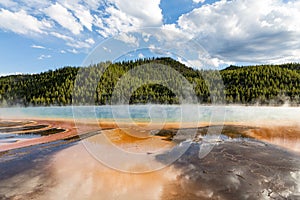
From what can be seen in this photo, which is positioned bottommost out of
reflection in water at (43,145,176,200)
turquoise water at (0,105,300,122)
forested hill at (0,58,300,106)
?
reflection in water at (43,145,176,200)

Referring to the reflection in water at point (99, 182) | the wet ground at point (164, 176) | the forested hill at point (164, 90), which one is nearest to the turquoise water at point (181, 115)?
the forested hill at point (164, 90)

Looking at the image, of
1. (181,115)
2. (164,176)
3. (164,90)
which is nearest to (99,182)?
(164,176)

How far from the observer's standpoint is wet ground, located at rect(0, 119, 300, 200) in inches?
258

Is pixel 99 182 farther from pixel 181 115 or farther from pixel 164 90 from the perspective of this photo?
pixel 164 90

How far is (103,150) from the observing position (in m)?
11.6

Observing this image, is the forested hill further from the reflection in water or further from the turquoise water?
the reflection in water

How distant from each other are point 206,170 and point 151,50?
17.2 feet

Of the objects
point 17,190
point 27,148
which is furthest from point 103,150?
point 17,190

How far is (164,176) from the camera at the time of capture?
7.92 metres

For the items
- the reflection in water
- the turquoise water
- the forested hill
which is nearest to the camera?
the reflection in water

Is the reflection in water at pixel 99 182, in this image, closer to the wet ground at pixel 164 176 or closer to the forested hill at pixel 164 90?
the wet ground at pixel 164 176

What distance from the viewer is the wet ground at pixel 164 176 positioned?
21.5ft

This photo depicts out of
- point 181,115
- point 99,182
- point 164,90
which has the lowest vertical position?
point 99,182

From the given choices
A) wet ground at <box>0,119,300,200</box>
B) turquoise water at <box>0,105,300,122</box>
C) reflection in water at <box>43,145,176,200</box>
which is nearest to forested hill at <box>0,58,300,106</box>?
turquoise water at <box>0,105,300,122</box>
